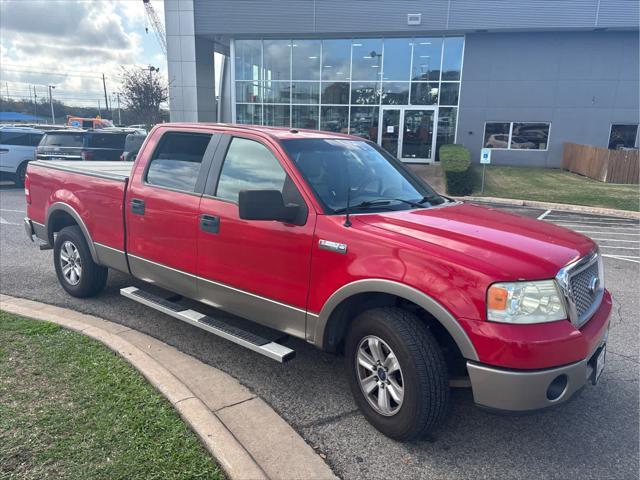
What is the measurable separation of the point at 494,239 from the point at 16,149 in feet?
54.0

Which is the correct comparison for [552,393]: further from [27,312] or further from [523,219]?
[27,312]

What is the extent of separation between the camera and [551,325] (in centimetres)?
271

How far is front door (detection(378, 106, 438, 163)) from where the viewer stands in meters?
23.2

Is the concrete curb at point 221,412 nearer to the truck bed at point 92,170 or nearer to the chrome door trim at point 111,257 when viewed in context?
the chrome door trim at point 111,257

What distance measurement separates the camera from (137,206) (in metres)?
4.58

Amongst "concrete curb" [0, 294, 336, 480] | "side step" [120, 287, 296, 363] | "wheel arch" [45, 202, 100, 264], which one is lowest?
"concrete curb" [0, 294, 336, 480]

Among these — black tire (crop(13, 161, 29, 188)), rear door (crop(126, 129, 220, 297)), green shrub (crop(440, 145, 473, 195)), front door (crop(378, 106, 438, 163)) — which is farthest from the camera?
front door (crop(378, 106, 438, 163))

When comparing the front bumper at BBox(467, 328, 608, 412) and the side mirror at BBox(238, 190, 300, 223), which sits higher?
the side mirror at BBox(238, 190, 300, 223)

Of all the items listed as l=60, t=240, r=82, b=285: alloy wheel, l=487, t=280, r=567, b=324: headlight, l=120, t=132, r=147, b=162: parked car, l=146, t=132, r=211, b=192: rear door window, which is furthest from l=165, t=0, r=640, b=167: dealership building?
l=487, t=280, r=567, b=324: headlight

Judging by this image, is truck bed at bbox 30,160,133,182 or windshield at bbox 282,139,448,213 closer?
windshield at bbox 282,139,448,213

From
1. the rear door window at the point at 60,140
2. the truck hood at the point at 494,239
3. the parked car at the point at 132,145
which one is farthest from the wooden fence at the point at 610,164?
the rear door window at the point at 60,140

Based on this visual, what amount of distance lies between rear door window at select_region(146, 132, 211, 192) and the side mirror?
1198 millimetres

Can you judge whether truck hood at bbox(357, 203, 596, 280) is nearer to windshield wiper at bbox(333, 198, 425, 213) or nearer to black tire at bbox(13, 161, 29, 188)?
windshield wiper at bbox(333, 198, 425, 213)

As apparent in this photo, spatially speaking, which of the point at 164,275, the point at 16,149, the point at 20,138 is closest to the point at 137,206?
the point at 164,275
